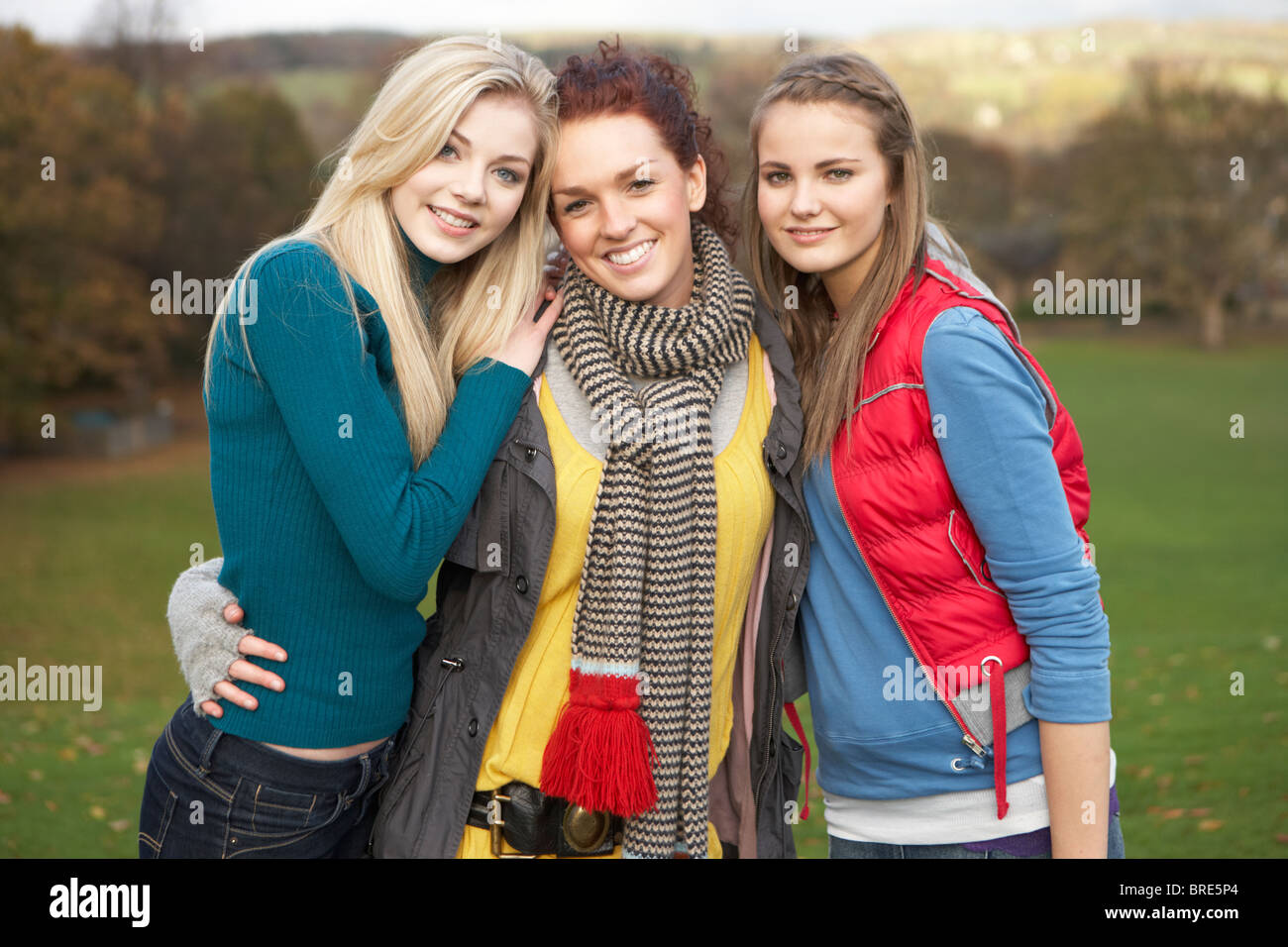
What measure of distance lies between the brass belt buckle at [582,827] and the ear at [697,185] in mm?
1411

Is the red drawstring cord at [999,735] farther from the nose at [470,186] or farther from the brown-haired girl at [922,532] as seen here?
the nose at [470,186]

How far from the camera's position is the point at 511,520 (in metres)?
2.32

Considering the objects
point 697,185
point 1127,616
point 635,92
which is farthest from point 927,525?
point 1127,616

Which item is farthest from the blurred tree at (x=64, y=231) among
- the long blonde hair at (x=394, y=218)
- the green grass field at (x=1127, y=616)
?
the long blonde hair at (x=394, y=218)

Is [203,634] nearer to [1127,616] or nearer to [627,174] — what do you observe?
[627,174]

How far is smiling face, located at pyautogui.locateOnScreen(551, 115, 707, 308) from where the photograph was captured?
97.5 inches

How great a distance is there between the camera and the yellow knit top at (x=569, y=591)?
2.34 metres

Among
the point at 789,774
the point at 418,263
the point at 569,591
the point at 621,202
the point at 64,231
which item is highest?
the point at 64,231

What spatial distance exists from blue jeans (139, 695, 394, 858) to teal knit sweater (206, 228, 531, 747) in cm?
5

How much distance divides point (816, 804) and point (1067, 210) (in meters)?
32.1

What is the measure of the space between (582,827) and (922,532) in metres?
0.95

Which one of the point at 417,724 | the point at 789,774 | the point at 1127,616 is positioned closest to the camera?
the point at 417,724

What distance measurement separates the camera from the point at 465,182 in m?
2.39

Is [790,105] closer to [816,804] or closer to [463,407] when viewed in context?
[463,407]
